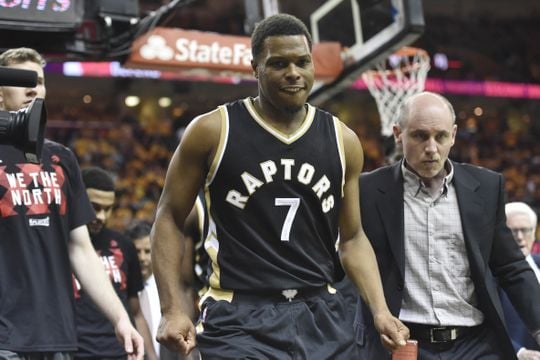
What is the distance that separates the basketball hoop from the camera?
33.7ft

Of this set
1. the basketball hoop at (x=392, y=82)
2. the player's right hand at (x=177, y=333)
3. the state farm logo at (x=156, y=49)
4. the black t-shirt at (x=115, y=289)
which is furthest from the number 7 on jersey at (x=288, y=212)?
the basketball hoop at (x=392, y=82)

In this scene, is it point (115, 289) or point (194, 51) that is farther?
point (194, 51)

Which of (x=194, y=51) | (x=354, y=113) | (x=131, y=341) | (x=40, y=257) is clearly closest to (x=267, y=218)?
(x=131, y=341)

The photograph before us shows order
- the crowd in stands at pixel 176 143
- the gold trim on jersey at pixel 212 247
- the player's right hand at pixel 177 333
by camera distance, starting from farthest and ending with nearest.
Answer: the crowd in stands at pixel 176 143 → the gold trim on jersey at pixel 212 247 → the player's right hand at pixel 177 333

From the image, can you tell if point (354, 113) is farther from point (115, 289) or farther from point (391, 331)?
point (391, 331)

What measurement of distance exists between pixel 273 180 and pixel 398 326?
80 cm

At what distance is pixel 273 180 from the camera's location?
3.74 m

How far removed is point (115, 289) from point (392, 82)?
5.53 m

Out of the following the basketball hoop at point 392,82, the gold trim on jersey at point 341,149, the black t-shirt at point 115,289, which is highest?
the basketball hoop at point 392,82

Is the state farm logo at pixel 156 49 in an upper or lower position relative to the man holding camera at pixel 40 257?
upper

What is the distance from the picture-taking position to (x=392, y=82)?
35.8 ft

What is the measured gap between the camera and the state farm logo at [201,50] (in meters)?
8.62

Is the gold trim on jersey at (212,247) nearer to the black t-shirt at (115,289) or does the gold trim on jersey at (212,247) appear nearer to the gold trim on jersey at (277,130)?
the gold trim on jersey at (277,130)

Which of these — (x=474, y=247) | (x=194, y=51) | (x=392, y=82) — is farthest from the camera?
(x=392, y=82)
